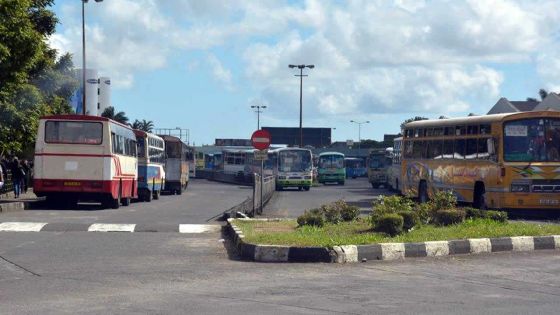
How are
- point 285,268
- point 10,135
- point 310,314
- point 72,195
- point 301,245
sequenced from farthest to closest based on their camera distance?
point 10,135 → point 72,195 → point 301,245 → point 285,268 → point 310,314

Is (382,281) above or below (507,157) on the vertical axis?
below

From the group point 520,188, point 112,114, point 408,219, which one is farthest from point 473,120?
point 112,114

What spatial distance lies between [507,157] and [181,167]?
90.9 feet

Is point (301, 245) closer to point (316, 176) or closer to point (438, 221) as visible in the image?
point (438, 221)

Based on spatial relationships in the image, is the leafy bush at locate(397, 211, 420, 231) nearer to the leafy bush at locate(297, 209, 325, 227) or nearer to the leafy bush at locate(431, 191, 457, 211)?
the leafy bush at locate(431, 191, 457, 211)

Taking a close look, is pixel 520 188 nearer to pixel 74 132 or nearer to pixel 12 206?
pixel 74 132

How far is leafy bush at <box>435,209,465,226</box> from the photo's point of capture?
17266 millimetres

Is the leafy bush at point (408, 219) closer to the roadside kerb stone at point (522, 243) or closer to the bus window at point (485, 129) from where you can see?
the roadside kerb stone at point (522, 243)

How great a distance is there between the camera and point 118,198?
2884 cm

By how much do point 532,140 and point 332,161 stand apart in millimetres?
42739

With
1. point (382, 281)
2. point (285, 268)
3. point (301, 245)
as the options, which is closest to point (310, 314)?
point (382, 281)

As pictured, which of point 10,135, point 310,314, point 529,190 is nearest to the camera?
point 310,314

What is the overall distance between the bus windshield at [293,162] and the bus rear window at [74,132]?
27947 mm

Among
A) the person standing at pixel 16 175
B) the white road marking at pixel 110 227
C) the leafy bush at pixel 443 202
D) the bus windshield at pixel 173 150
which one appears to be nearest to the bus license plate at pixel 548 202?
the leafy bush at pixel 443 202
